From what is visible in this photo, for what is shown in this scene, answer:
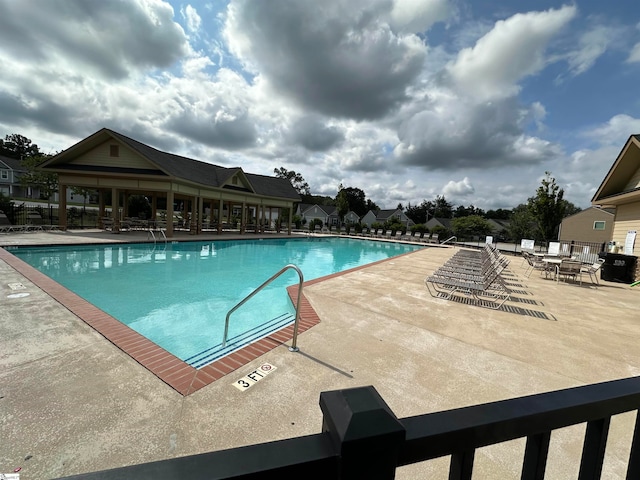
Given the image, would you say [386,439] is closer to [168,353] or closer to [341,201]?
[168,353]

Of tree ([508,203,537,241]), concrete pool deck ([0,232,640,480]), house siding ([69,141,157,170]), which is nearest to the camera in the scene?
concrete pool deck ([0,232,640,480])

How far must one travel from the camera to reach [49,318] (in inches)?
183

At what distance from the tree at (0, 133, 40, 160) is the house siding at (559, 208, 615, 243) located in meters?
98.2

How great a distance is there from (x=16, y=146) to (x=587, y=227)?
349 feet

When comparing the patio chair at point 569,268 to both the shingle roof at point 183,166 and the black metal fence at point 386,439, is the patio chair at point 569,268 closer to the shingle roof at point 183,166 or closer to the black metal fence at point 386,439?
the black metal fence at point 386,439

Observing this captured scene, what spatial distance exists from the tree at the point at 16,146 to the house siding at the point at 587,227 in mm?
98153

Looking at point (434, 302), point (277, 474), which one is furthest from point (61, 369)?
A: point (434, 302)

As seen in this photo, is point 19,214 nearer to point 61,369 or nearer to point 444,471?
point 61,369

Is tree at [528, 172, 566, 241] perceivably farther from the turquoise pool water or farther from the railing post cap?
the railing post cap

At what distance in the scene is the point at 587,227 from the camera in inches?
1344

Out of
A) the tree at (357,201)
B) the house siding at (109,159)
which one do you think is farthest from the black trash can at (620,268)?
the tree at (357,201)

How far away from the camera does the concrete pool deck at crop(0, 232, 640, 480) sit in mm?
2326

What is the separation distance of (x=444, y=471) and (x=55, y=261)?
541 inches

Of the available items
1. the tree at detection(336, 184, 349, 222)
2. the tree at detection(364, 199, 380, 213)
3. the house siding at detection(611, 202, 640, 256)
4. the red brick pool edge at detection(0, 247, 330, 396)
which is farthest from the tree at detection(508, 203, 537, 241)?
the red brick pool edge at detection(0, 247, 330, 396)
